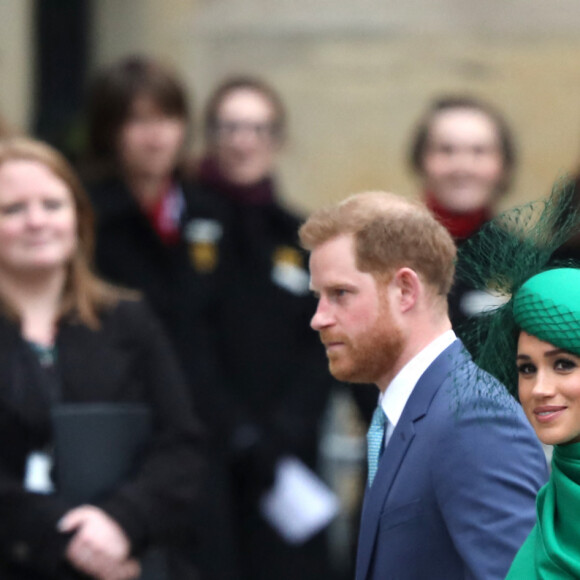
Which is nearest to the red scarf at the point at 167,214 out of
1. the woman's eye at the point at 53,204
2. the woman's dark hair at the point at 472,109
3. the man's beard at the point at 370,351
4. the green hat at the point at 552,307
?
the woman's eye at the point at 53,204

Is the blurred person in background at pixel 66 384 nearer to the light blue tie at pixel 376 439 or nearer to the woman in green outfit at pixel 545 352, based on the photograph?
the light blue tie at pixel 376 439

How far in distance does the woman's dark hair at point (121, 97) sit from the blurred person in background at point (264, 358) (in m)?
0.30

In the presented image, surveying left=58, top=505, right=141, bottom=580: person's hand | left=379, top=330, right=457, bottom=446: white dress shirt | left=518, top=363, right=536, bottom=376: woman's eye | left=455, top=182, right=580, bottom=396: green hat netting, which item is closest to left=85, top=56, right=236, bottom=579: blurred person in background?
left=58, top=505, right=141, bottom=580: person's hand

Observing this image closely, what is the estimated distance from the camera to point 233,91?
6324mm

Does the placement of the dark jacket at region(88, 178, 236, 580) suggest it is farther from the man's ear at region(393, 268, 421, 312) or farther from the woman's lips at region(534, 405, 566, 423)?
the woman's lips at region(534, 405, 566, 423)

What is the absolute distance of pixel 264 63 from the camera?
8805 mm

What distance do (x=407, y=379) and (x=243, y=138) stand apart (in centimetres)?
297

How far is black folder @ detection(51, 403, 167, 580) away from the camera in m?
4.73

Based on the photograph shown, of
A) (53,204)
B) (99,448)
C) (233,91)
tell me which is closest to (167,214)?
(233,91)

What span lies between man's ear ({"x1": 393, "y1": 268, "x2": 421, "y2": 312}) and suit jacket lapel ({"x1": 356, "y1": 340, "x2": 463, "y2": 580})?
0.44 feet

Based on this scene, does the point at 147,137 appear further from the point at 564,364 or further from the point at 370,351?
the point at 564,364

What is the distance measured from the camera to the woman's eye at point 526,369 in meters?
2.88

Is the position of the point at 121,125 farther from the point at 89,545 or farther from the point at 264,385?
the point at 89,545

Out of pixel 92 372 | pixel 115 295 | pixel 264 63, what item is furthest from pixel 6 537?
pixel 264 63
